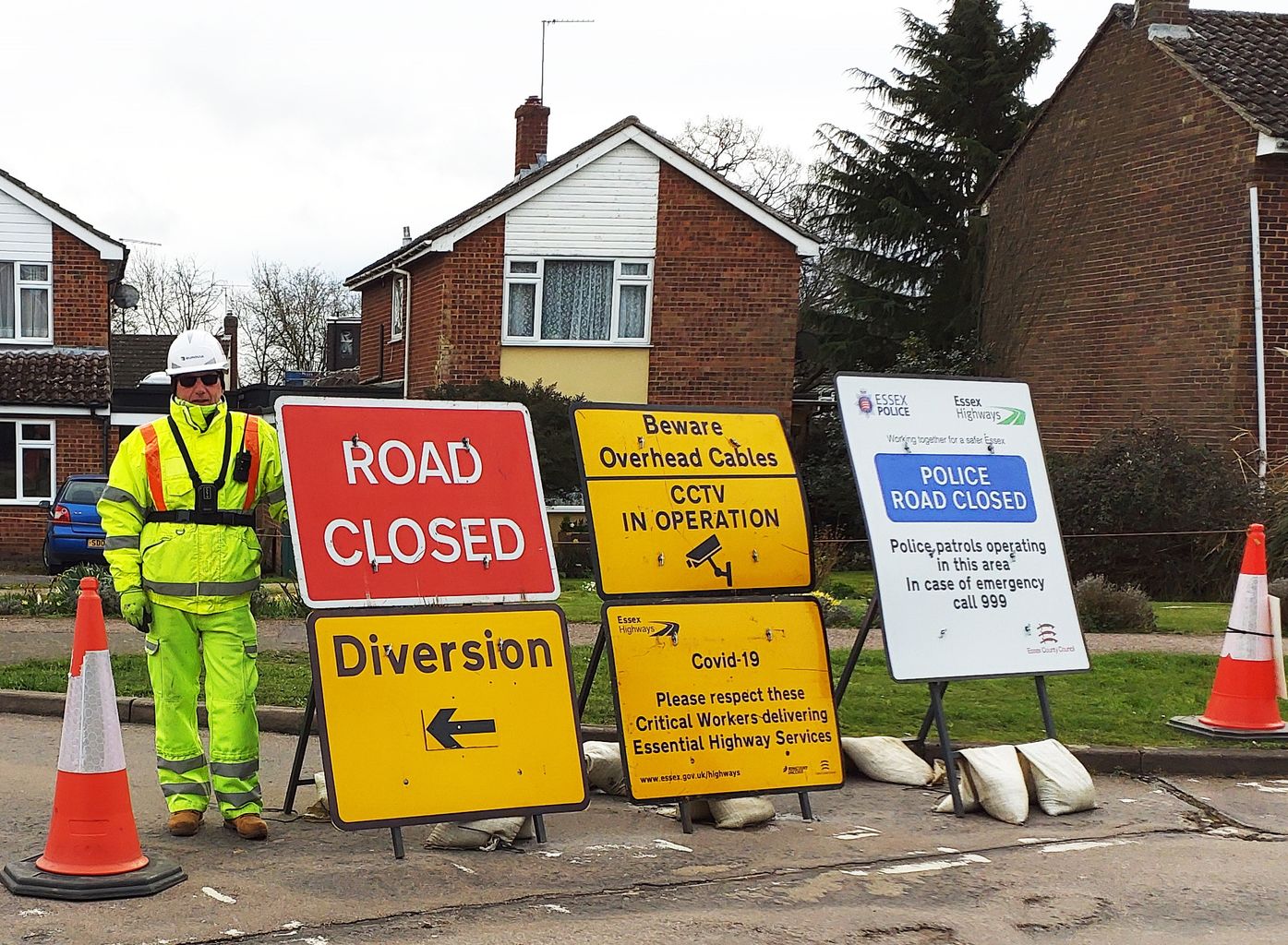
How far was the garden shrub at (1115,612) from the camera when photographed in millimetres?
14531

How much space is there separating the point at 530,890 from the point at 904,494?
2.89 metres

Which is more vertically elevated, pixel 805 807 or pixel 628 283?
pixel 628 283

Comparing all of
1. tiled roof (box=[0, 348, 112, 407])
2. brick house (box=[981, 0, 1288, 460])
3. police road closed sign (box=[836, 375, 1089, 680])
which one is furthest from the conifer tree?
police road closed sign (box=[836, 375, 1089, 680])

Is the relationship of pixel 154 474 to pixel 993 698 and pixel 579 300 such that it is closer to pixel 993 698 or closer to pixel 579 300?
pixel 993 698

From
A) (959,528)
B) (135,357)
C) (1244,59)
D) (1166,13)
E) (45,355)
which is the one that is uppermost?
(1166,13)

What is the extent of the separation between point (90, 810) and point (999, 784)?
3.97m

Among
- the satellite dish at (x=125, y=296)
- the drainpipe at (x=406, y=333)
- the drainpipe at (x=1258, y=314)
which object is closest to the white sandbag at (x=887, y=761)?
the drainpipe at (x=1258, y=314)

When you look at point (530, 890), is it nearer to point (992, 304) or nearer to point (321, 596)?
point (321, 596)

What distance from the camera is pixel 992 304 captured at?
93.2ft

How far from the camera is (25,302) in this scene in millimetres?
28688

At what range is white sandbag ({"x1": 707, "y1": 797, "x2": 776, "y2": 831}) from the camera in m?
6.55

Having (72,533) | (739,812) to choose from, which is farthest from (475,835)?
(72,533)

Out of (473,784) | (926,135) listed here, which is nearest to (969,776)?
(473,784)

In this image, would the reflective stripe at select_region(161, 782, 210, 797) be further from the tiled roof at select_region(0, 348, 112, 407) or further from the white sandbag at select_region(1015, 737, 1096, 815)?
the tiled roof at select_region(0, 348, 112, 407)
